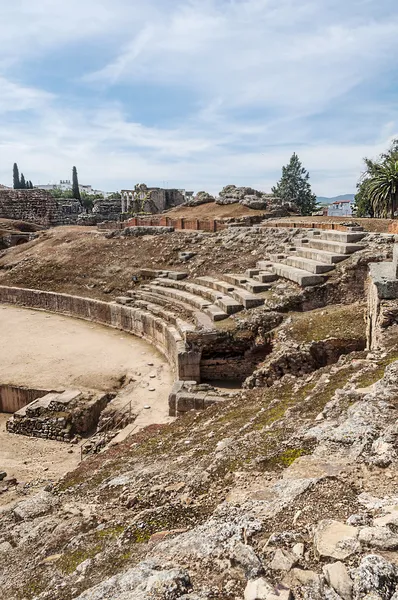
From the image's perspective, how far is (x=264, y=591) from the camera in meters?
2.20

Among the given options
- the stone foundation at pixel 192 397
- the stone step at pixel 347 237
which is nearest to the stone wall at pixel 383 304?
the stone foundation at pixel 192 397

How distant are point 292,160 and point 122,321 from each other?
34069mm

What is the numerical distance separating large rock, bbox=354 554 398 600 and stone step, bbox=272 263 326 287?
9012 millimetres

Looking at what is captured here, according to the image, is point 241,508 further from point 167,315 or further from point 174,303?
point 174,303

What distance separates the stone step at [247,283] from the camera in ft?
39.1

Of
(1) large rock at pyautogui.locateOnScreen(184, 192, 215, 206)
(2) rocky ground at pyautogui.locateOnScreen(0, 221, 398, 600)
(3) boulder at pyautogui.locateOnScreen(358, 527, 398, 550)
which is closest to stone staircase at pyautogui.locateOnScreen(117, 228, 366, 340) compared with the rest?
(2) rocky ground at pyautogui.locateOnScreen(0, 221, 398, 600)

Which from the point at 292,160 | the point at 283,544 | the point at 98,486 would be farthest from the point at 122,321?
the point at 292,160

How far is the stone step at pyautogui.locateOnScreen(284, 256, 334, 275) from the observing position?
11234 mm

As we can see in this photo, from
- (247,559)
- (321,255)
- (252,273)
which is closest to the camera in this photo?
(247,559)

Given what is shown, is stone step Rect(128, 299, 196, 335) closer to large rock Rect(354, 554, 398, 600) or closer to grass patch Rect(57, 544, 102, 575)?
grass patch Rect(57, 544, 102, 575)

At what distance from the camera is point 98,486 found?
4.51 meters

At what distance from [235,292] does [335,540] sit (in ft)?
32.2

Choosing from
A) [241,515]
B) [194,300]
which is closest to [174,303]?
[194,300]

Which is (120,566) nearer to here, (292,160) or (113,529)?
(113,529)
